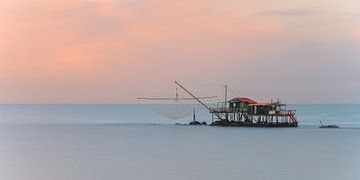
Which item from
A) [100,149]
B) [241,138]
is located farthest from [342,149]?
[100,149]

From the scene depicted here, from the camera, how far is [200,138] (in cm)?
6581

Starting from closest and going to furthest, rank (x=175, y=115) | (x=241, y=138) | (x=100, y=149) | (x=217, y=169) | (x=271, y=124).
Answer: (x=217, y=169)
(x=100, y=149)
(x=241, y=138)
(x=271, y=124)
(x=175, y=115)

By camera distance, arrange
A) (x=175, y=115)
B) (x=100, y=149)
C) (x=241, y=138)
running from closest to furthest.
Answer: (x=100, y=149) → (x=241, y=138) → (x=175, y=115)

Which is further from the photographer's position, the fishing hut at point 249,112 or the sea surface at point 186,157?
the fishing hut at point 249,112

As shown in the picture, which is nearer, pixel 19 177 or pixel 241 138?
pixel 19 177

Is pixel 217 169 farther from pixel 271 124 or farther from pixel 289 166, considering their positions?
pixel 271 124

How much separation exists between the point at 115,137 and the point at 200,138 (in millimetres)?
10184

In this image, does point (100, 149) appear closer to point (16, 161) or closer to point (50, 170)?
point (16, 161)

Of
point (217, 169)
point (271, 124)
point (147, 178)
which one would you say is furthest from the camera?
point (271, 124)

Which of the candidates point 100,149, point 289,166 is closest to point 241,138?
point 100,149

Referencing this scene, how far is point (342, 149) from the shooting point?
55.7m

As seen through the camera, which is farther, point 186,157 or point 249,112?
point 249,112

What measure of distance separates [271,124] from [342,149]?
24.2m

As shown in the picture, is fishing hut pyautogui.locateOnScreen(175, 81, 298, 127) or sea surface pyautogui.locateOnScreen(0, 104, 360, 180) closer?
sea surface pyautogui.locateOnScreen(0, 104, 360, 180)
